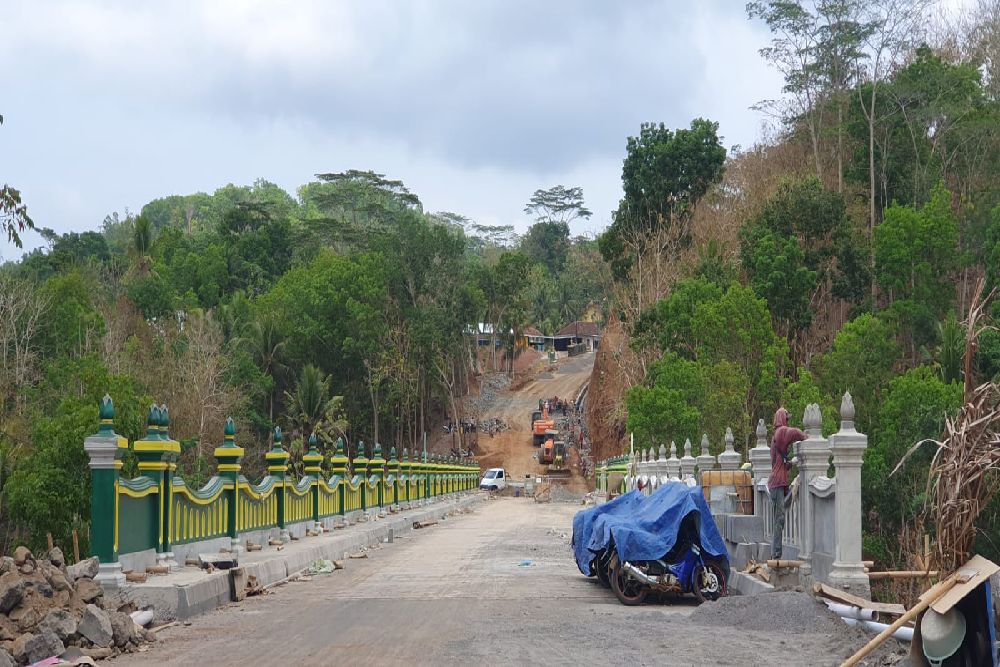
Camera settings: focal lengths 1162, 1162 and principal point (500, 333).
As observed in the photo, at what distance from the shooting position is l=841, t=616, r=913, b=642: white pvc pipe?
9.47m

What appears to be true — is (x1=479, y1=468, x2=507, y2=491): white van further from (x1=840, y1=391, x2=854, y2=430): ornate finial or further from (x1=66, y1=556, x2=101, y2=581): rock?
(x1=840, y1=391, x2=854, y2=430): ornate finial

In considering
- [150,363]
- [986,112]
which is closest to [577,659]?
[986,112]

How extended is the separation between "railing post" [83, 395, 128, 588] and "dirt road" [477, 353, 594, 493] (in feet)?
225

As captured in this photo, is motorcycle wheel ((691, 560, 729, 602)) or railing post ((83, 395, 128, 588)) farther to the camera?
motorcycle wheel ((691, 560, 729, 602))

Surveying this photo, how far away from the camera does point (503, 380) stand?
112 meters

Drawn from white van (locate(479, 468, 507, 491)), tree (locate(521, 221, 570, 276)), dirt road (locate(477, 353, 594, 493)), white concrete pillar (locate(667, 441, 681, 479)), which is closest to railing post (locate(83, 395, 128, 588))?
white concrete pillar (locate(667, 441, 681, 479))

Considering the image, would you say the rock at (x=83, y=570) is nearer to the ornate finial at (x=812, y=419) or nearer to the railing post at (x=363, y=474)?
the ornate finial at (x=812, y=419)

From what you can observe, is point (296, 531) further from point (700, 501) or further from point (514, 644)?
point (514, 644)

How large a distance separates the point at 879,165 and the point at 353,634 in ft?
152

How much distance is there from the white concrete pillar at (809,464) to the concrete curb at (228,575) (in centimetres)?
686

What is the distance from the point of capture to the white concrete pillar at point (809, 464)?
12.8m

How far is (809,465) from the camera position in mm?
13156

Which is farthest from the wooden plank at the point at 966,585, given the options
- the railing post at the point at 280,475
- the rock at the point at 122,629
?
the railing post at the point at 280,475

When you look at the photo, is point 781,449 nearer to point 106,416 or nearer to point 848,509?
point 848,509
